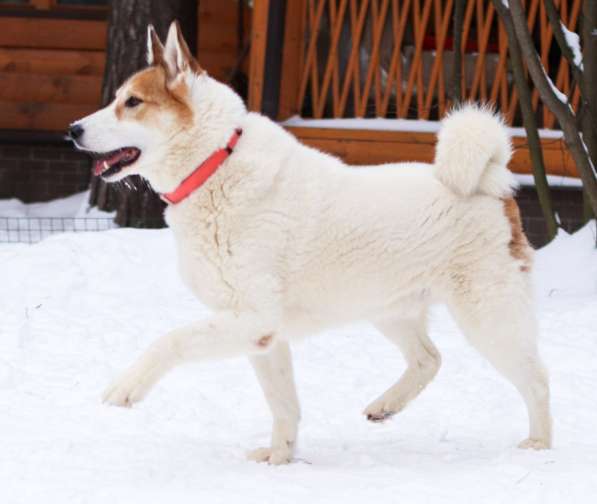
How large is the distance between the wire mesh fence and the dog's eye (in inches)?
214

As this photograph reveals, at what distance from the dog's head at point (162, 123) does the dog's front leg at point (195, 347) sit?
606 mm

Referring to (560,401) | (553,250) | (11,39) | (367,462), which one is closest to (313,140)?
(553,250)

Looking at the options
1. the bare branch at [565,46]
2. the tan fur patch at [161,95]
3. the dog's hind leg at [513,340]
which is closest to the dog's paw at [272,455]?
the dog's hind leg at [513,340]

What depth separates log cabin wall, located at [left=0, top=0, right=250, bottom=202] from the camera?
12.7 metres

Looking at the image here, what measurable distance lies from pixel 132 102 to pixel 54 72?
8619 mm

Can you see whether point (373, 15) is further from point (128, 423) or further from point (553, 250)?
point (128, 423)

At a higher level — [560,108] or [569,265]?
[560,108]

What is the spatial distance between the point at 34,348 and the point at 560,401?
2.68 metres

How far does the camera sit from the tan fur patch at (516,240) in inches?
184

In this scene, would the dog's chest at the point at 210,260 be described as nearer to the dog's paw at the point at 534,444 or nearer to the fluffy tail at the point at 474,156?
the fluffy tail at the point at 474,156

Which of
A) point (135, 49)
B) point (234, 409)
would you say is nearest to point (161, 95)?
point (234, 409)

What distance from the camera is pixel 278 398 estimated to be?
185 inches

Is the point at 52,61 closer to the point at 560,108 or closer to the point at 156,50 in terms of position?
the point at 560,108

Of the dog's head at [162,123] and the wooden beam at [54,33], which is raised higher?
the dog's head at [162,123]
